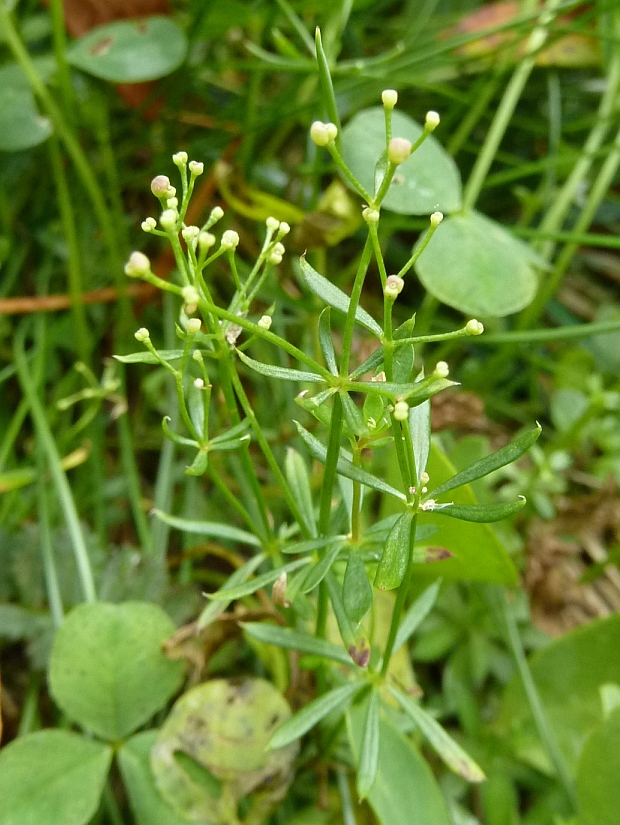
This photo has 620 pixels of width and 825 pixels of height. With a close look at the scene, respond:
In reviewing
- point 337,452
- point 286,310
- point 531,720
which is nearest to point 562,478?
point 531,720

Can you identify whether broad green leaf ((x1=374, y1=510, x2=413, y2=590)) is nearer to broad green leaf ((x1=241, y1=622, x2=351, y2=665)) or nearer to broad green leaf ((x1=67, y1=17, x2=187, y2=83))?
broad green leaf ((x1=241, y1=622, x2=351, y2=665))

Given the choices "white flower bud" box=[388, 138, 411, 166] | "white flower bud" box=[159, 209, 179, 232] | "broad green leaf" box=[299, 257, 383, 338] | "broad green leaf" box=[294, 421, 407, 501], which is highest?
"white flower bud" box=[388, 138, 411, 166]

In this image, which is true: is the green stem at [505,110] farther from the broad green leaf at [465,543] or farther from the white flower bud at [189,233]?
the white flower bud at [189,233]

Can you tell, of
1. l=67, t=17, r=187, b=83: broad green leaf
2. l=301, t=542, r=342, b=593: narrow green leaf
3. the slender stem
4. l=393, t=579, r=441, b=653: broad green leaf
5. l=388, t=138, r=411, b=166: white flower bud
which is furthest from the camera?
l=67, t=17, r=187, b=83: broad green leaf

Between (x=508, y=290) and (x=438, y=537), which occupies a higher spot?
(x=508, y=290)

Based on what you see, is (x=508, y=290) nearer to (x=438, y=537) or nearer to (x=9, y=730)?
(x=438, y=537)

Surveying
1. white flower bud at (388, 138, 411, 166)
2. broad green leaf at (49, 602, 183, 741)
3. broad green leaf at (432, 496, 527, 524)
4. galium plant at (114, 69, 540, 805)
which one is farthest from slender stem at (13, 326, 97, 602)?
white flower bud at (388, 138, 411, 166)

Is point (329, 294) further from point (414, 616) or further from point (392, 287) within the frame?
point (414, 616)
